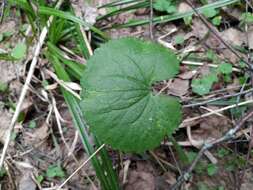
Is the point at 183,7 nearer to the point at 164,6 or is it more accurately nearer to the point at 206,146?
the point at 164,6

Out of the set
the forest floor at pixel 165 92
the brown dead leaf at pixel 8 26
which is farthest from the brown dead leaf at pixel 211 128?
the brown dead leaf at pixel 8 26

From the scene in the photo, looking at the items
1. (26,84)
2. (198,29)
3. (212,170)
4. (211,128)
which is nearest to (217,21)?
(198,29)

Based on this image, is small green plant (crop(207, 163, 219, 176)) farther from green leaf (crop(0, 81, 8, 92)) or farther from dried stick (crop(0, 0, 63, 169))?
green leaf (crop(0, 81, 8, 92))

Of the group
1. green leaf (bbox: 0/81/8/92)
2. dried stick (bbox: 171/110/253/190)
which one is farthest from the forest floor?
dried stick (bbox: 171/110/253/190)

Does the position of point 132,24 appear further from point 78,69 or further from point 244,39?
point 244,39

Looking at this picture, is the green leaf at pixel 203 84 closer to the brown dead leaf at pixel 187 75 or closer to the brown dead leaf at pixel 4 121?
the brown dead leaf at pixel 187 75

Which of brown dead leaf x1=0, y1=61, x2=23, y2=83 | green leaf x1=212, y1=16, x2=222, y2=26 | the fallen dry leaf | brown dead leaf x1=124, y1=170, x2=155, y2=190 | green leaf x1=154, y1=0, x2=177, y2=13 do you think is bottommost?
brown dead leaf x1=124, y1=170, x2=155, y2=190
